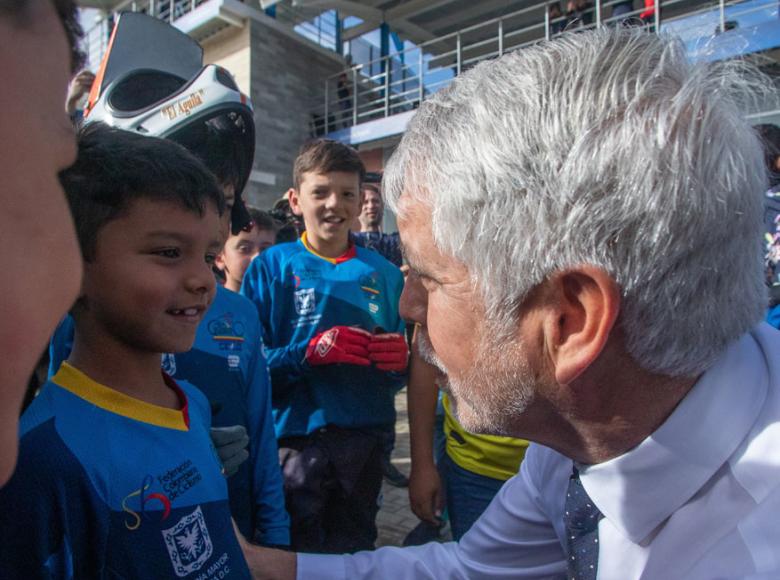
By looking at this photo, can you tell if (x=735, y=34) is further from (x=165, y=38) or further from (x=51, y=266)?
(x=165, y=38)

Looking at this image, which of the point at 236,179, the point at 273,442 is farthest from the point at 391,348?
the point at 236,179

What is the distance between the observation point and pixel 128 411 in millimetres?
1140

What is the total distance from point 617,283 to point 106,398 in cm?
97

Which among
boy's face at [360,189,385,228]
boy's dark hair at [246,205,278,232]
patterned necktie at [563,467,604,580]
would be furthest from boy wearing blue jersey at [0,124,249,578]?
boy's face at [360,189,385,228]

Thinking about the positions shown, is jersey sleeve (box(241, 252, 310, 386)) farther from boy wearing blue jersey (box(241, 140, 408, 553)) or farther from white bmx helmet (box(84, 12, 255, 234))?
white bmx helmet (box(84, 12, 255, 234))

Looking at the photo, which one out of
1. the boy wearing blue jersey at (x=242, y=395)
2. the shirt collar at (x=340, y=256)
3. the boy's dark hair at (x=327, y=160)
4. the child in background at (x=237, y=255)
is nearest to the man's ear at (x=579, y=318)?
the boy wearing blue jersey at (x=242, y=395)

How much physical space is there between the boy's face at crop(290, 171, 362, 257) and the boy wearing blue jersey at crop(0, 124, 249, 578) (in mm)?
1163

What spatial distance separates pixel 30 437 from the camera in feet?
3.18

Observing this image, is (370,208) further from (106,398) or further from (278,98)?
(278,98)

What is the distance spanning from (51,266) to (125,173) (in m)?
0.90

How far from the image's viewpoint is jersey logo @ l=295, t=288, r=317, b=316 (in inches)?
96.7

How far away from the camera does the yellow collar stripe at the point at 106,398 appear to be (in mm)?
1104

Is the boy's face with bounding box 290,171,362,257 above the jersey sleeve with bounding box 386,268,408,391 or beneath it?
above

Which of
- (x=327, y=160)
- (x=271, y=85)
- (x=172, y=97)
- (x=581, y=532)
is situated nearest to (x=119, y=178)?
(x=172, y=97)
